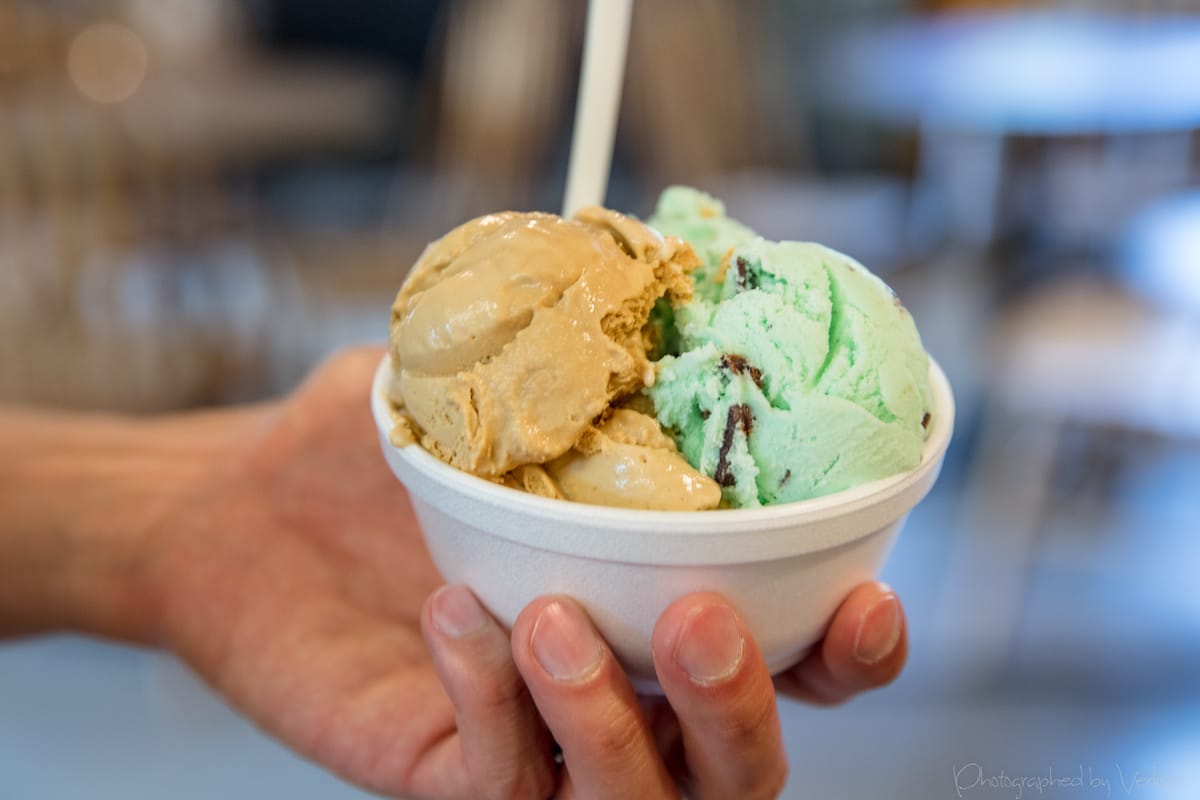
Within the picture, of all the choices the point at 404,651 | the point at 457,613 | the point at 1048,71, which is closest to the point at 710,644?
the point at 457,613

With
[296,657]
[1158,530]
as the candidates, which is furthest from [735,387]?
[1158,530]

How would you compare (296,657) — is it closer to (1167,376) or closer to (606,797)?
(606,797)

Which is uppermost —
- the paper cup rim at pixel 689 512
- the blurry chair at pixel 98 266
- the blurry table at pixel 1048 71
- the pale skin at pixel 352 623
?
→ the blurry table at pixel 1048 71

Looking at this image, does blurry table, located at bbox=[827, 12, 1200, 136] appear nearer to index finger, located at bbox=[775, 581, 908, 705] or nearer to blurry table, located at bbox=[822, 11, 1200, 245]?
blurry table, located at bbox=[822, 11, 1200, 245]

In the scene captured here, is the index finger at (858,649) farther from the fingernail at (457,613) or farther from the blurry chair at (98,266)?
the blurry chair at (98,266)

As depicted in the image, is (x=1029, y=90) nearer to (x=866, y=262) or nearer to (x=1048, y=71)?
(x=1048, y=71)

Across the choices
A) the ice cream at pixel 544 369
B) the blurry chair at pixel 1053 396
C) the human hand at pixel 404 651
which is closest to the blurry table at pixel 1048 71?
the blurry chair at pixel 1053 396
